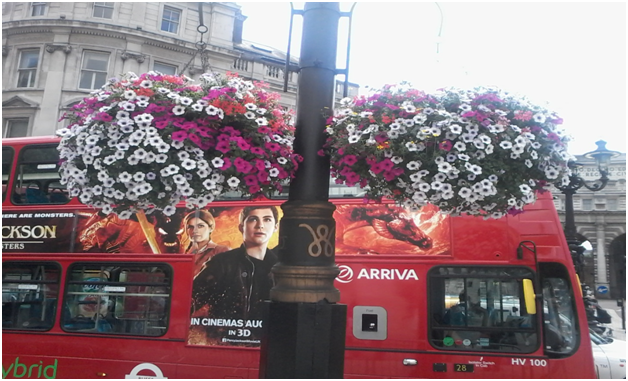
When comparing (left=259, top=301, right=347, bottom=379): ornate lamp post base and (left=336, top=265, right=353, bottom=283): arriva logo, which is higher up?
(left=336, top=265, right=353, bottom=283): arriva logo

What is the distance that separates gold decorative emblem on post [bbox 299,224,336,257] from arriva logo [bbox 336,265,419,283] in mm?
3722

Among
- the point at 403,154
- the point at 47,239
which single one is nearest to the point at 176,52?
the point at 47,239

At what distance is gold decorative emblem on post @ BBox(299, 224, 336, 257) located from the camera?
2814 mm

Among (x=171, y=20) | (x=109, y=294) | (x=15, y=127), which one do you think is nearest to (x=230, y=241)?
(x=109, y=294)

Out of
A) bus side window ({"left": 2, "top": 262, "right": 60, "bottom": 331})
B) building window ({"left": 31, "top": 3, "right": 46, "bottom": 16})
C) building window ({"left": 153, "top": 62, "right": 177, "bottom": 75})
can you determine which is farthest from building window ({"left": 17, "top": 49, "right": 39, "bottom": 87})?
bus side window ({"left": 2, "top": 262, "right": 60, "bottom": 331})

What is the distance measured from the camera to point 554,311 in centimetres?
612

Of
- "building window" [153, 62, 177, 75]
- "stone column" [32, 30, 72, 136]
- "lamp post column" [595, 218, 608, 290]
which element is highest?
"building window" [153, 62, 177, 75]

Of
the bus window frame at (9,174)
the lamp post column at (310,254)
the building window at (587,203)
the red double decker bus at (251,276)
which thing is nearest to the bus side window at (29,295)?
the red double decker bus at (251,276)

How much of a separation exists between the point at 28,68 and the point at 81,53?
269 centimetres

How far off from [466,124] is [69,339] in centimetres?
657

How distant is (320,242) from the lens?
285 centimetres

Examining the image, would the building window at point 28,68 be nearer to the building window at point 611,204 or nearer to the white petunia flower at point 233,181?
the white petunia flower at point 233,181

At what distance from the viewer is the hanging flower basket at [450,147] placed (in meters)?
2.78

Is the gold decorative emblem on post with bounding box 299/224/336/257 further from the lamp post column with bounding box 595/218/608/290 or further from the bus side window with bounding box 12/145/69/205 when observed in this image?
the lamp post column with bounding box 595/218/608/290
